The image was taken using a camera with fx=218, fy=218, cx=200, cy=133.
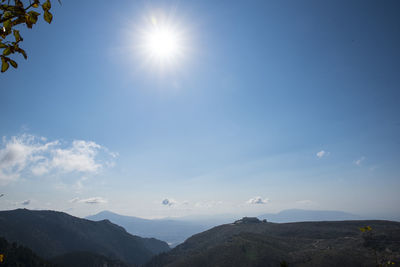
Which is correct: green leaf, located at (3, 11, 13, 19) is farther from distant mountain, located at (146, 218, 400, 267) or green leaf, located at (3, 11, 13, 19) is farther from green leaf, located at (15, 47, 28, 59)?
distant mountain, located at (146, 218, 400, 267)

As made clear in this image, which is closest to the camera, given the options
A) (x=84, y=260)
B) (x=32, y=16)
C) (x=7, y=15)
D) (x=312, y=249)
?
(x=7, y=15)

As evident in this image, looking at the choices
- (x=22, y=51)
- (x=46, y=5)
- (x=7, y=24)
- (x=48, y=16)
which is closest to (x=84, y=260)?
(x=22, y=51)

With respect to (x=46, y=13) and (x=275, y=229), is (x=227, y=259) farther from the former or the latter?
(x=46, y=13)

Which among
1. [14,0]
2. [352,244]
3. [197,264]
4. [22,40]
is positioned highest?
[14,0]

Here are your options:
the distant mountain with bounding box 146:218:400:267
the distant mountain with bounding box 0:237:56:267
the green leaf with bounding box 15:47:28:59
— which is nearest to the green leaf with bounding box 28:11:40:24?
the green leaf with bounding box 15:47:28:59

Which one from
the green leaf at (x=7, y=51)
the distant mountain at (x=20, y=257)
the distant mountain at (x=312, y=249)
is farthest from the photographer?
the distant mountain at (x=20, y=257)

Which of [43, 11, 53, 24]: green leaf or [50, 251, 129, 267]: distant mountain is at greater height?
[43, 11, 53, 24]: green leaf

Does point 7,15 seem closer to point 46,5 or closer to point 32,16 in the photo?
point 32,16

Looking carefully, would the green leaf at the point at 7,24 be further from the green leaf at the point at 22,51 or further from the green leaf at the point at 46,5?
the green leaf at the point at 46,5

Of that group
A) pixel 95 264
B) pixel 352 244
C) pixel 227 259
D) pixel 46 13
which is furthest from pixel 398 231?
pixel 95 264

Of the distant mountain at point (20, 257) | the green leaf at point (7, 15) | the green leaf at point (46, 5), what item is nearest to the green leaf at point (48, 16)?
the green leaf at point (46, 5)

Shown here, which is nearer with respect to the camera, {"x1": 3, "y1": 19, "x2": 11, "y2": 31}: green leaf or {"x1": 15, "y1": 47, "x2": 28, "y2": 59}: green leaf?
{"x1": 3, "y1": 19, "x2": 11, "y2": 31}: green leaf

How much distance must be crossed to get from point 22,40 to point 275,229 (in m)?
171

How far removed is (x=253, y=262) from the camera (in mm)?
87375
